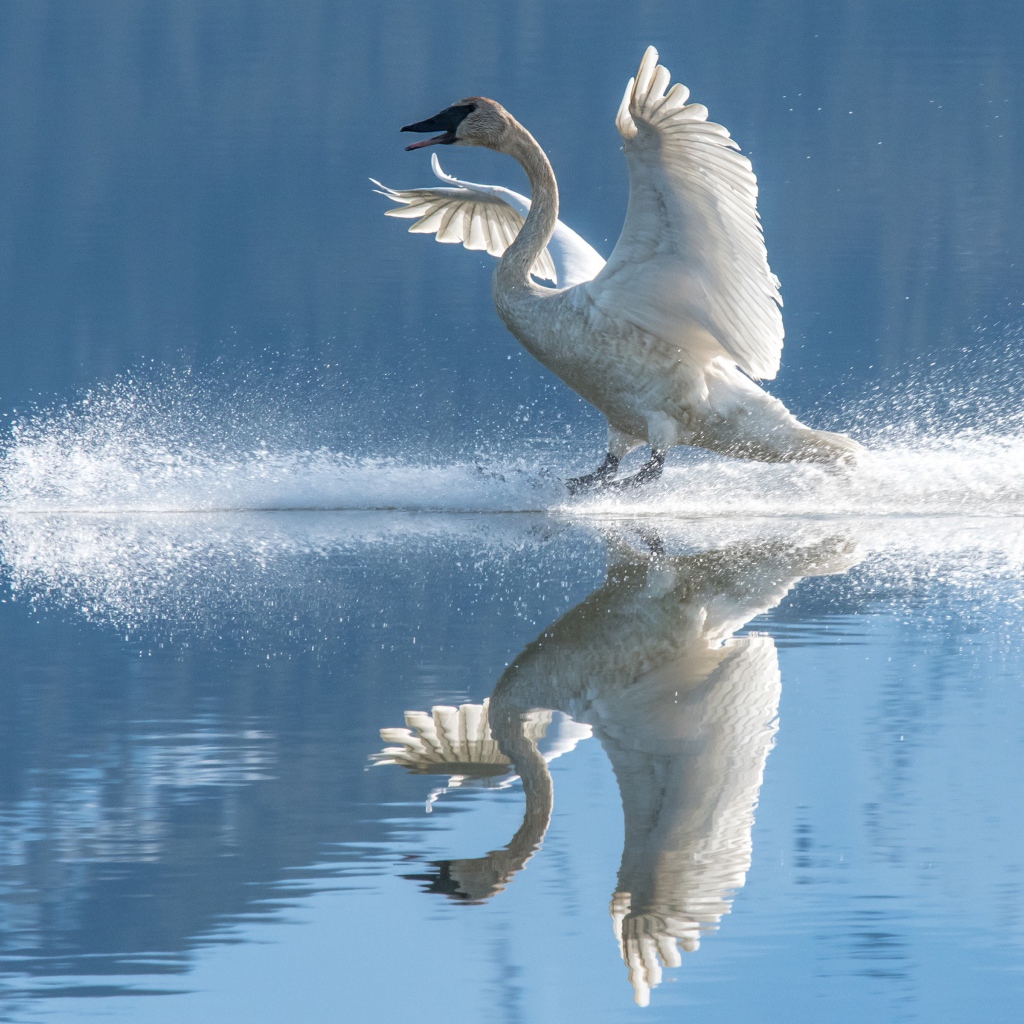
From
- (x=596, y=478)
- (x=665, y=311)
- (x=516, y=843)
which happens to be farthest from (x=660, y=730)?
(x=596, y=478)

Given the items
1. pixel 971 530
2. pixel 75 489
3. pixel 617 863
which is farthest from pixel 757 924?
pixel 75 489

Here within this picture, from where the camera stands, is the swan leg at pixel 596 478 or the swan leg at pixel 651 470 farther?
the swan leg at pixel 596 478

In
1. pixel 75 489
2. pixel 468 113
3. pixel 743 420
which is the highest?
pixel 468 113

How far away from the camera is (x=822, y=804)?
271 cm

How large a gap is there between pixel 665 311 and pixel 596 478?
1.17 m

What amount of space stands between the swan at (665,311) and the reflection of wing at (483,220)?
0.92 m

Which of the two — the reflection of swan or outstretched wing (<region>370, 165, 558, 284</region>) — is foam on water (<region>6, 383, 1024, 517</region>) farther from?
the reflection of swan

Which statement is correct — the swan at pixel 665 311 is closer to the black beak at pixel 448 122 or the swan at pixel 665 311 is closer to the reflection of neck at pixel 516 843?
the black beak at pixel 448 122

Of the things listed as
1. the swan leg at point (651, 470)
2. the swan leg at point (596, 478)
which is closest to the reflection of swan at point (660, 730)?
the swan leg at point (651, 470)

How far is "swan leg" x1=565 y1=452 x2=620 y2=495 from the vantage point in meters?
8.20

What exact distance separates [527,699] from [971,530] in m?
4.43

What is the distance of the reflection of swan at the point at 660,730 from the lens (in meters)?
2.29

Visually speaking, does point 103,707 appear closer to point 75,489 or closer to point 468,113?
point 468,113

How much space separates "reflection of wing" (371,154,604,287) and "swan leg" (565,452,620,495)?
1.12m
